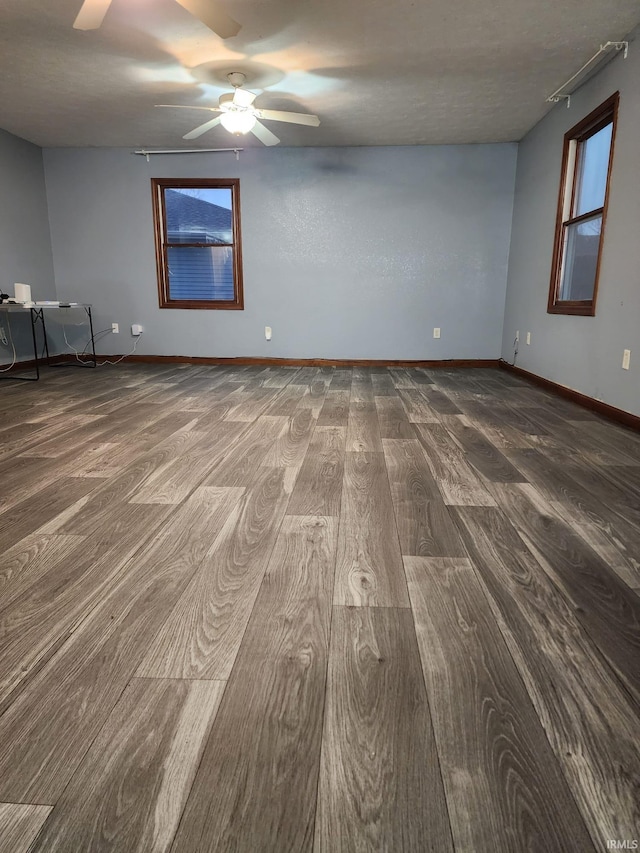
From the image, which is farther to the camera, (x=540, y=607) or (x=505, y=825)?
(x=540, y=607)

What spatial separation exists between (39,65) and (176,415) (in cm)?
280

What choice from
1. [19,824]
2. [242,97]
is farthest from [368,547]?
[242,97]

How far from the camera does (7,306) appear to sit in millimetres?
4398

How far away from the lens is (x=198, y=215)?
5.86 metres

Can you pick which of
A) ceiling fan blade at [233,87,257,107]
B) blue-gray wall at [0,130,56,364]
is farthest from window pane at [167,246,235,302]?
ceiling fan blade at [233,87,257,107]

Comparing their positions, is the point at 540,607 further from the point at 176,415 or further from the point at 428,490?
the point at 176,415

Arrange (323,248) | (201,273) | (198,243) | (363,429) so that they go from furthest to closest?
1. (201,273)
2. (198,243)
3. (323,248)
4. (363,429)

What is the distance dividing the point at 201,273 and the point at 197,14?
11.9 ft

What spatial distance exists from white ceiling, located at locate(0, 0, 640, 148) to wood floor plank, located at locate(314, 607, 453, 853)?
3368mm

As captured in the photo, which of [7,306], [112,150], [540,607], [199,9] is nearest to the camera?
[540,607]

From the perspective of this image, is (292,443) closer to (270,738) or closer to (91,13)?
(270,738)

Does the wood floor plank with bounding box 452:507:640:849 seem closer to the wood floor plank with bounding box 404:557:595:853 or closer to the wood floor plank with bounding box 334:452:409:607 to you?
the wood floor plank with bounding box 404:557:595:853

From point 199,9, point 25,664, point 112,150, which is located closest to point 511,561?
point 25,664

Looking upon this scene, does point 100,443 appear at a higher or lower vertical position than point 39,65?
lower
